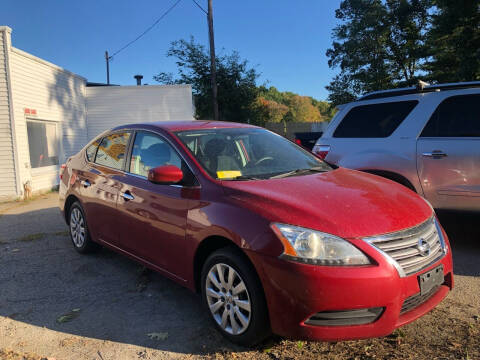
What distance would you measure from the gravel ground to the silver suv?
39 centimetres

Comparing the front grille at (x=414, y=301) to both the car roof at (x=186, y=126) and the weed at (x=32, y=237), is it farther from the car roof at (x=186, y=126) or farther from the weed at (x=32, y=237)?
the weed at (x=32, y=237)

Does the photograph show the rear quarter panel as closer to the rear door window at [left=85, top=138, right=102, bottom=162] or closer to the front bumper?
the front bumper

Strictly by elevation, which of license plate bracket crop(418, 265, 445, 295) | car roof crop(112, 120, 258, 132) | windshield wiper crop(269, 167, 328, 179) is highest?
car roof crop(112, 120, 258, 132)

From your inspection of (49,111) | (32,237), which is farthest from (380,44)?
(32,237)

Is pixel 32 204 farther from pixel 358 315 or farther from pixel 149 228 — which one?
pixel 358 315

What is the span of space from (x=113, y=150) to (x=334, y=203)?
279 cm

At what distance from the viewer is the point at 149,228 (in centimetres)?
363

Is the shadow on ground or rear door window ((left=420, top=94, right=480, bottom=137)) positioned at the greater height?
rear door window ((left=420, top=94, right=480, bottom=137))

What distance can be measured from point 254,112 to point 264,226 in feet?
80.3

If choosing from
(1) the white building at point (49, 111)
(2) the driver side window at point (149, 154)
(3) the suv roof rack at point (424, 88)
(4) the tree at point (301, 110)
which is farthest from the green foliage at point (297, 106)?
(2) the driver side window at point (149, 154)

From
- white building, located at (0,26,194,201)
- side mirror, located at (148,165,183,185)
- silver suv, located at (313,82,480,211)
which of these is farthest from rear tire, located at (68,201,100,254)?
white building, located at (0,26,194,201)

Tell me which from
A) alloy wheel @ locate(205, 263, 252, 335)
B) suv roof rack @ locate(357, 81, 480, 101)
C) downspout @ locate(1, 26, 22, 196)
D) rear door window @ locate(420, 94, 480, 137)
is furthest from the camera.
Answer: downspout @ locate(1, 26, 22, 196)

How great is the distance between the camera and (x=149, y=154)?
397cm

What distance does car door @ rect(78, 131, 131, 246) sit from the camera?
4.23 m
